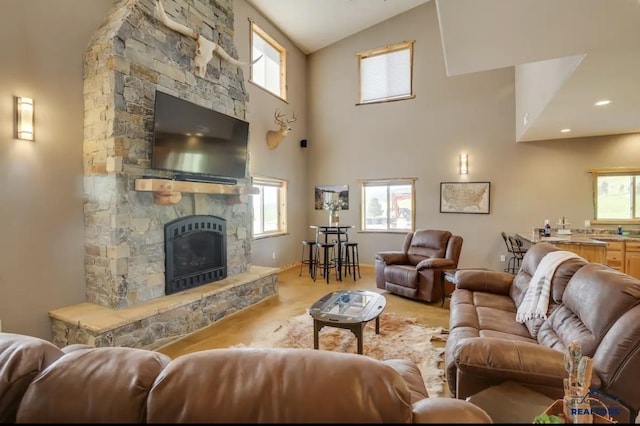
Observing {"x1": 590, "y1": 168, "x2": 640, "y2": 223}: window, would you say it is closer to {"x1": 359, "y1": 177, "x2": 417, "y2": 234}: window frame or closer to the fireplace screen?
{"x1": 359, "y1": 177, "x2": 417, "y2": 234}: window frame

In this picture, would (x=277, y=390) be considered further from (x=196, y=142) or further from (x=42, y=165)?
(x=196, y=142)

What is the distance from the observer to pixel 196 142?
3641 millimetres

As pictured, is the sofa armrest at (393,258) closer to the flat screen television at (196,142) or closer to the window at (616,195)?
the flat screen television at (196,142)

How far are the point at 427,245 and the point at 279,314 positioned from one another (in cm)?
254

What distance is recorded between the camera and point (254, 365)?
2.54 feet

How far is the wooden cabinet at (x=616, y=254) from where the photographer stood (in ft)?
14.4

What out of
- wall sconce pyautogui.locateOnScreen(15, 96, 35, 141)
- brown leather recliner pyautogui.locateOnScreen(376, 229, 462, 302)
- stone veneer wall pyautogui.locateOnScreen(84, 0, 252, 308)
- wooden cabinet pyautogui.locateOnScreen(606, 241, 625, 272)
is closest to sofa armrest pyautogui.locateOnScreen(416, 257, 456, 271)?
brown leather recliner pyautogui.locateOnScreen(376, 229, 462, 302)

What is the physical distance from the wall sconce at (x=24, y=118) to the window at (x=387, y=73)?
5.64 metres

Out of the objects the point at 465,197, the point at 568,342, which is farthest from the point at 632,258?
→ the point at 568,342

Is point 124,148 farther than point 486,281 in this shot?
No

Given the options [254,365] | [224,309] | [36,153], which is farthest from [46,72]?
[254,365]

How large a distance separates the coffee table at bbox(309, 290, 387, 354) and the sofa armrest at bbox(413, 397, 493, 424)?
1825 mm

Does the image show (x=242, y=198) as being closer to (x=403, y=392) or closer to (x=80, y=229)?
(x=80, y=229)
